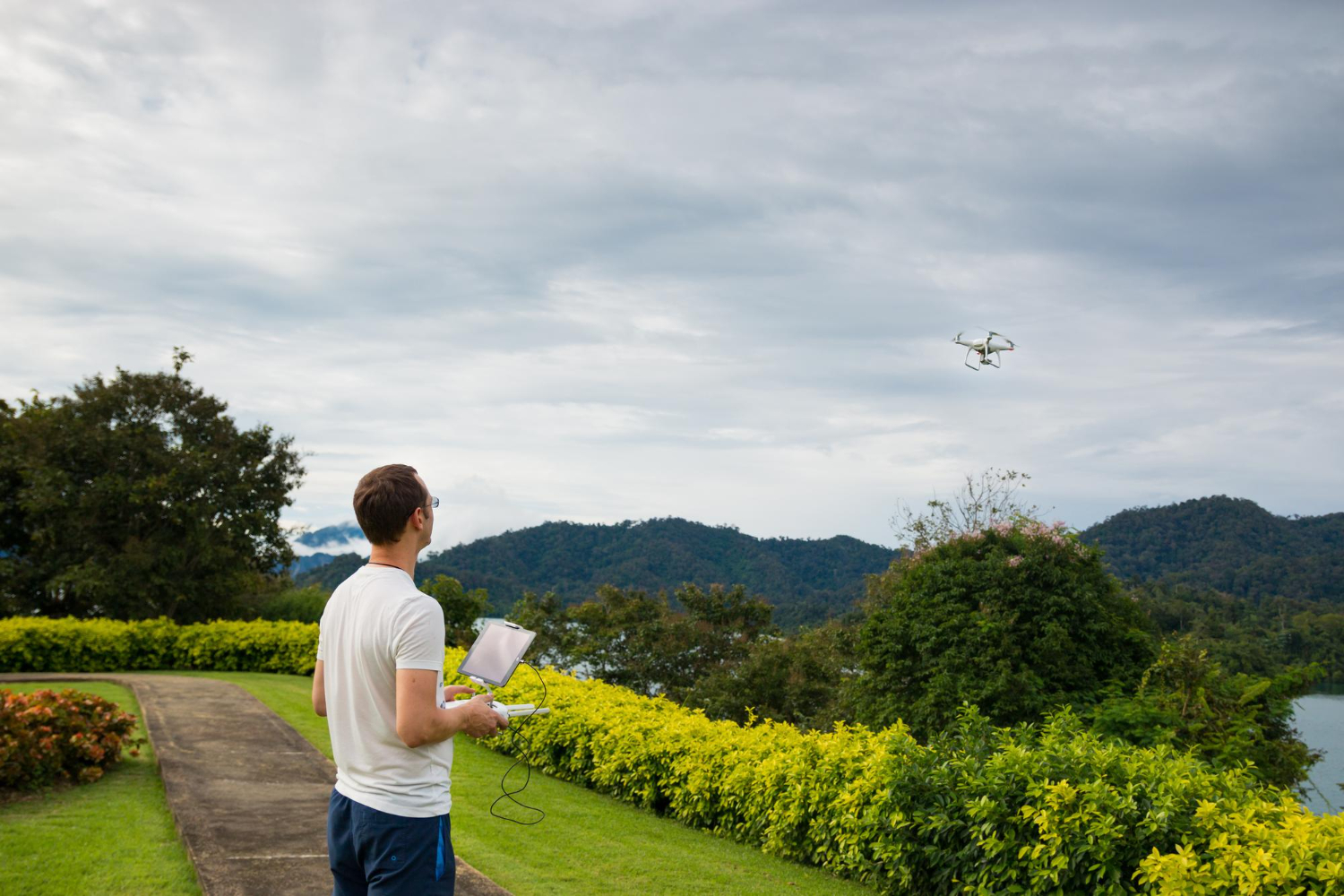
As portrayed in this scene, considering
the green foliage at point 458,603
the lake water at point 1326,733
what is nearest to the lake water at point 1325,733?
the lake water at point 1326,733

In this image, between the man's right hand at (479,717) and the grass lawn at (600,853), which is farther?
the grass lawn at (600,853)

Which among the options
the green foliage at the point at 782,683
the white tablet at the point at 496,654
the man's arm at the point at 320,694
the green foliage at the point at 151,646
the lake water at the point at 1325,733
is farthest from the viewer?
the green foliage at the point at 151,646

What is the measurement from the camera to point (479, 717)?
2.63 metres

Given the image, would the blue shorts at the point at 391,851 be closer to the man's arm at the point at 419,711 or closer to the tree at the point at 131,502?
the man's arm at the point at 419,711

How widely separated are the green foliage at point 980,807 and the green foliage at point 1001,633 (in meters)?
0.53

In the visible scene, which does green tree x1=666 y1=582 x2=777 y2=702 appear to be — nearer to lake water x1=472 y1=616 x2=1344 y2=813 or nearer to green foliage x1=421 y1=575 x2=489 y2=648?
green foliage x1=421 y1=575 x2=489 y2=648

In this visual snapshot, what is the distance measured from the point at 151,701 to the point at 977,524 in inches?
389

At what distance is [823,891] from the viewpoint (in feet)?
18.4

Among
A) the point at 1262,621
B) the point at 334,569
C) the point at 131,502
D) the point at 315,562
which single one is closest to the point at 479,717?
the point at 1262,621

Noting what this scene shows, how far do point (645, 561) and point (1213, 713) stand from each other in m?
32.3

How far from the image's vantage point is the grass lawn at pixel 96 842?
4918 millimetres

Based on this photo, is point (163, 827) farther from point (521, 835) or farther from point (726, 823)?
point (726, 823)

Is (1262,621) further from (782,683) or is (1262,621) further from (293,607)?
(293,607)

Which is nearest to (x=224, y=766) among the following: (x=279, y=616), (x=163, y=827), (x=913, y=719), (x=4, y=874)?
(x=163, y=827)
